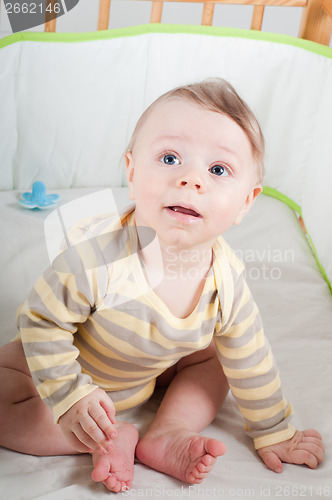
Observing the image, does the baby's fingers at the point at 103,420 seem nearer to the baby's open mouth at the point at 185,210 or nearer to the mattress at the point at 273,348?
the mattress at the point at 273,348

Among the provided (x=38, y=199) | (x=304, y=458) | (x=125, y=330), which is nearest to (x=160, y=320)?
(x=125, y=330)

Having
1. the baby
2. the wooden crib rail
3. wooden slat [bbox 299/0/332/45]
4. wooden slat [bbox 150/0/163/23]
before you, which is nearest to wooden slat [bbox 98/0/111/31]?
the wooden crib rail

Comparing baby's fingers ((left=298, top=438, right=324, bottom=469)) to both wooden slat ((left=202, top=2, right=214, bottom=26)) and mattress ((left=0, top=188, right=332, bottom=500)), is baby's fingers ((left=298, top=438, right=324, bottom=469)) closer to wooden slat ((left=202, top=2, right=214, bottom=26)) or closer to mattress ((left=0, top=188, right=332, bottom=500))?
mattress ((left=0, top=188, right=332, bottom=500))

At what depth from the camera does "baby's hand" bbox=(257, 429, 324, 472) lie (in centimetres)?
81

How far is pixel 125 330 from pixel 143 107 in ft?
2.70

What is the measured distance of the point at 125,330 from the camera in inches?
29.3

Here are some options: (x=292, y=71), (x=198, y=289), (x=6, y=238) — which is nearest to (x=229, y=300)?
(x=198, y=289)

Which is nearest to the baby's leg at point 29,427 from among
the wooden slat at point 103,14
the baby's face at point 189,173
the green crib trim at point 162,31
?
the baby's face at point 189,173

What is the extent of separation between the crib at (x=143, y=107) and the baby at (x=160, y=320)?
0.89 feet

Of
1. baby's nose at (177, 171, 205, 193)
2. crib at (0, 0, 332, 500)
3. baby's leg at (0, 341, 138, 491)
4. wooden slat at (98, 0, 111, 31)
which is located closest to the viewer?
baby's nose at (177, 171, 205, 193)

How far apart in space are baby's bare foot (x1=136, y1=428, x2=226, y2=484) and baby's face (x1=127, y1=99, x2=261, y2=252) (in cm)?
23

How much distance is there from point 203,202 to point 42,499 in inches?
14.4

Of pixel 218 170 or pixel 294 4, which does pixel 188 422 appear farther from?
pixel 294 4

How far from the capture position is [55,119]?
1.38m
